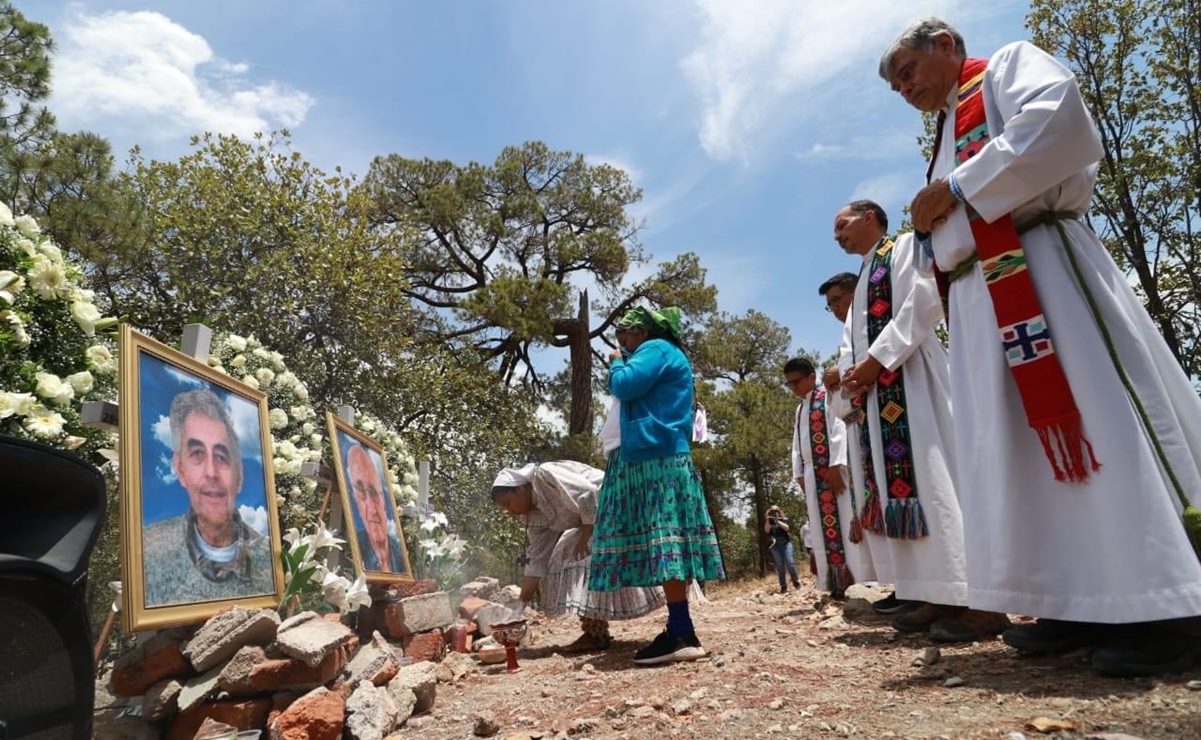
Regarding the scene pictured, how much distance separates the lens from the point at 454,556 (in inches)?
274

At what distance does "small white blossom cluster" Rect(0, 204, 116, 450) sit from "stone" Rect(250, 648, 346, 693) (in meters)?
1.16

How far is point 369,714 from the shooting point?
2504 mm

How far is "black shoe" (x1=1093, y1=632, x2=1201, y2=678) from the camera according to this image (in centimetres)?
196

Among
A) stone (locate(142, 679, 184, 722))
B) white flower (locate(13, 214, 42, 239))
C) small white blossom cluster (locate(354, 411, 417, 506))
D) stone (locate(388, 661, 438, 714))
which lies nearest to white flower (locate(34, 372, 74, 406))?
white flower (locate(13, 214, 42, 239))

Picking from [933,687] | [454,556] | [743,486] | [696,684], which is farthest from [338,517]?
[743,486]

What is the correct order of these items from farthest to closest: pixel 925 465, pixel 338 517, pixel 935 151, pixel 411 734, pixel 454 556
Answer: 1. pixel 454 556
2. pixel 338 517
3. pixel 925 465
4. pixel 935 151
5. pixel 411 734

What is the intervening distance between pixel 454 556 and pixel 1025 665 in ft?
17.7

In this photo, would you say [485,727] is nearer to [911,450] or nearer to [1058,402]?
[1058,402]

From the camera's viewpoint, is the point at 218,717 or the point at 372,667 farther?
the point at 372,667

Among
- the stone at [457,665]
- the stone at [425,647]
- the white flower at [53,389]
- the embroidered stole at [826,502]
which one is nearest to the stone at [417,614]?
the stone at [425,647]

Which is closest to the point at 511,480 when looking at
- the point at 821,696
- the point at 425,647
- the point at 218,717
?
the point at 425,647

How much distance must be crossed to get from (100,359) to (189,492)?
2.38 ft

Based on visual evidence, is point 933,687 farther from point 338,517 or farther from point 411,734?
point 338,517

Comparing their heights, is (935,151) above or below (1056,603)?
above
